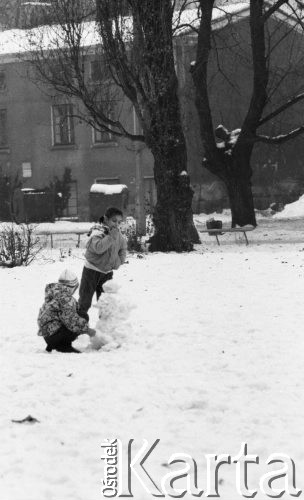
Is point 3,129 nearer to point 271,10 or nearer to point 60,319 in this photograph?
point 271,10

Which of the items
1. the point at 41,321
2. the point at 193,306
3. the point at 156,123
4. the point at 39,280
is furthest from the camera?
the point at 156,123

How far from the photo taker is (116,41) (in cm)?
1738

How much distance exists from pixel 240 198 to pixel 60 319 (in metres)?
16.0

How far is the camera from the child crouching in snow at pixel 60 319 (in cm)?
722

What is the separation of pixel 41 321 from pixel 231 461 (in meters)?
3.35

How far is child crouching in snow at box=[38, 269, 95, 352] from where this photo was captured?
7.22 m

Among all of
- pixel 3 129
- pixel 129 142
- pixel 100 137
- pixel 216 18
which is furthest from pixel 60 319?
pixel 3 129

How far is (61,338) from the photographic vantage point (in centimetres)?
729

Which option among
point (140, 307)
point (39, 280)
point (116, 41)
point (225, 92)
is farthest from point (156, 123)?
point (225, 92)

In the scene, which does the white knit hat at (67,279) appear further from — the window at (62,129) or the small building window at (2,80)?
the small building window at (2,80)

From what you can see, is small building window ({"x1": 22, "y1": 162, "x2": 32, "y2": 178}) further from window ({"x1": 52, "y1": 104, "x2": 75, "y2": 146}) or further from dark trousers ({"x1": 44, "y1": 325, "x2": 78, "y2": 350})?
dark trousers ({"x1": 44, "y1": 325, "x2": 78, "y2": 350})

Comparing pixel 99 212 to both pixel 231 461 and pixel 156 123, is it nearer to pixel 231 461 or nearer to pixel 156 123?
pixel 156 123

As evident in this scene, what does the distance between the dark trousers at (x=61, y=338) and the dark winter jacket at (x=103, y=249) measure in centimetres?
191

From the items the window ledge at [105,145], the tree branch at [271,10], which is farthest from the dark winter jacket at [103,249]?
the window ledge at [105,145]
